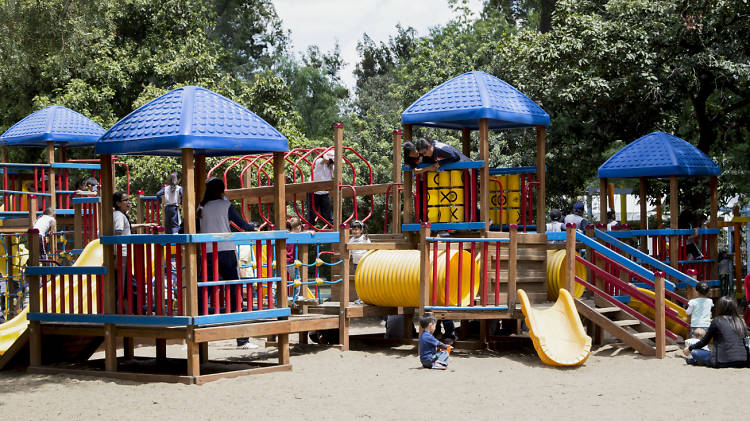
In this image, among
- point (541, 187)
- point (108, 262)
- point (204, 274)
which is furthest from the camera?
point (541, 187)

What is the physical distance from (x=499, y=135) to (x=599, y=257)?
1165 cm

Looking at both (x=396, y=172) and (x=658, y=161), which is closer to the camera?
(x=396, y=172)

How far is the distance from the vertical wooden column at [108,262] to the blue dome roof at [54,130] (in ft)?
28.5

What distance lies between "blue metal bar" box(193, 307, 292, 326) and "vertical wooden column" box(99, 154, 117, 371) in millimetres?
1285

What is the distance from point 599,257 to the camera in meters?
13.9

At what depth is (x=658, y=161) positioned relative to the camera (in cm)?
1641

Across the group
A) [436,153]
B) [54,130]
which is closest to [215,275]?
[436,153]

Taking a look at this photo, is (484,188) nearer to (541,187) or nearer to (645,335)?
(541,187)

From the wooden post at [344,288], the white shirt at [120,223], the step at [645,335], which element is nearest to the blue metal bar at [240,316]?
the wooden post at [344,288]

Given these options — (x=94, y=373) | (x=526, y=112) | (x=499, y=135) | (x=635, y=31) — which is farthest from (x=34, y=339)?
(x=499, y=135)

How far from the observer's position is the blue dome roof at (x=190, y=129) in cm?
1025

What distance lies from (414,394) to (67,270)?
466 cm

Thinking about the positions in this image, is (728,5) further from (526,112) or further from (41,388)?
(41,388)

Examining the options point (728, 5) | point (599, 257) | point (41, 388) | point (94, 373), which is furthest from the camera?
point (728, 5)
